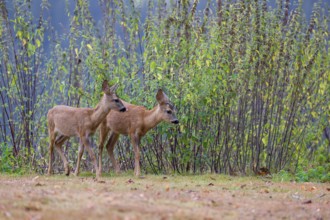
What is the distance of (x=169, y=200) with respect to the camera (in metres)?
7.48

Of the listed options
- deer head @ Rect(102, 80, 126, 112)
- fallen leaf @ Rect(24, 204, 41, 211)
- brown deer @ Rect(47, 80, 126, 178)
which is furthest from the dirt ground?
deer head @ Rect(102, 80, 126, 112)

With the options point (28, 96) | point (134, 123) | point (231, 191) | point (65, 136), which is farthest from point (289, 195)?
point (28, 96)

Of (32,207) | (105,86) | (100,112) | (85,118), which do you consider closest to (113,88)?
(105,86)

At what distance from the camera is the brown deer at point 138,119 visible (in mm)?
12141

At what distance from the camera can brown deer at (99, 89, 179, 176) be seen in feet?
39.8

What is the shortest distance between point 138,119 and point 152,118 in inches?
9.4

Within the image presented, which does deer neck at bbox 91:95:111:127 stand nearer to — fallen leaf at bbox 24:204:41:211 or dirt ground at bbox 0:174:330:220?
dirt ground at bbox 0:174:330:220

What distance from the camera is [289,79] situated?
13.4 meters

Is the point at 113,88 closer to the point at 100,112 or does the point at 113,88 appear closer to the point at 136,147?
the point at 100,112

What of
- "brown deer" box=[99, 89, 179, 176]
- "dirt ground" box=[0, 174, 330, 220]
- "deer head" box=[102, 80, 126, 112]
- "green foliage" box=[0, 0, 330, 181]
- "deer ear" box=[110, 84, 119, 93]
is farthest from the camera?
"green foliage" box=[0, 0, 330, 181]

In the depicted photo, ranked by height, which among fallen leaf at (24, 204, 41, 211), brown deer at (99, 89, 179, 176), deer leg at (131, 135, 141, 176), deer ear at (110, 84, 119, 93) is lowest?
deer leg at (131, 135, 141, 176)

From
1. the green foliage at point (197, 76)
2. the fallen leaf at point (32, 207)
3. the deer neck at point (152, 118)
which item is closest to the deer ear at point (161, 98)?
the deer neck at point (152, 118)

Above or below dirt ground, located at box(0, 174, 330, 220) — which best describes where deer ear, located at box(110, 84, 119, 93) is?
above

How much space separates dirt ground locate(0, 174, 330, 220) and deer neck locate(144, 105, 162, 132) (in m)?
1.01
